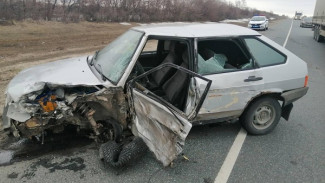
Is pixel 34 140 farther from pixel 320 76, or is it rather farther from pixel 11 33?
pixel 11 33

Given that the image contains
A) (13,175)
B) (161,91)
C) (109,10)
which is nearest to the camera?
(13,175)

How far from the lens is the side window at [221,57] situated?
364cm

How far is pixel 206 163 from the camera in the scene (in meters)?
3.37

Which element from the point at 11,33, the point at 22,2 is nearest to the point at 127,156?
the point at 11,33

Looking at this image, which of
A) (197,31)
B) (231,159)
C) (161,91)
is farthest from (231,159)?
(197,31)

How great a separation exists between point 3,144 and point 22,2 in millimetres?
17212

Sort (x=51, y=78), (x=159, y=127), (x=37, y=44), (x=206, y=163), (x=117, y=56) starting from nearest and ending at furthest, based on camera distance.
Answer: (x=159, y=127) → (x=51, y=78) → (x=206, y=163) → (x=117, y=56) → (x=37, y=44)

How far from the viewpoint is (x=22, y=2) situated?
17.8 metres

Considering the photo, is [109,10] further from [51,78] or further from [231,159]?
[231,159]

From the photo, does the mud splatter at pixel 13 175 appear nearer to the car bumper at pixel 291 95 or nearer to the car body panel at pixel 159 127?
the car body panel at pixel 159 127

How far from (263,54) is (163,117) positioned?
77.7 inches

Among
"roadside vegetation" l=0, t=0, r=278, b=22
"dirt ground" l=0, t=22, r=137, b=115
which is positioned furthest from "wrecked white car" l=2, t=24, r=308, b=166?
"roadside vegetation" l=0, t=0, r=278, b=22

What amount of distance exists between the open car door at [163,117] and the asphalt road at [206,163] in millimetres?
327

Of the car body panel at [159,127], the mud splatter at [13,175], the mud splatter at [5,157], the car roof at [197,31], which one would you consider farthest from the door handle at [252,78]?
the mud splatter at [5,157]
